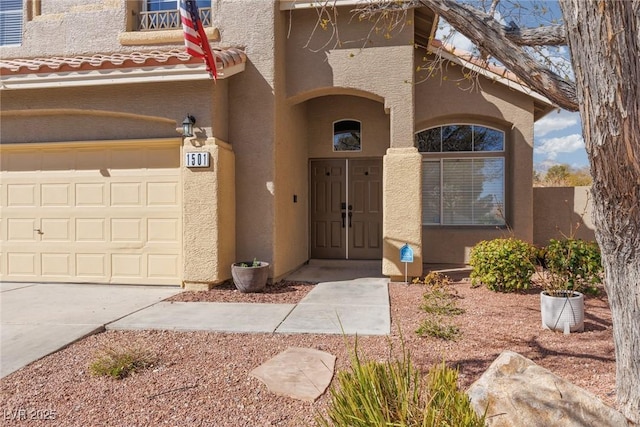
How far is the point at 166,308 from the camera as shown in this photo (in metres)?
5.98

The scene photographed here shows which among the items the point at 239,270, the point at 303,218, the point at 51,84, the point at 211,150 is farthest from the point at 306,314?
the point at 51,84

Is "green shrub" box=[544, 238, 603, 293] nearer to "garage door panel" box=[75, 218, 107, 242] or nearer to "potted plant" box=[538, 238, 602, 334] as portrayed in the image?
"potted plant" box=[538, 238, 602, 334]

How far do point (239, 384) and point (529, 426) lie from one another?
2.29 m

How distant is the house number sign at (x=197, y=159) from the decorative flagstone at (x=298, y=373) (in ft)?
13.2

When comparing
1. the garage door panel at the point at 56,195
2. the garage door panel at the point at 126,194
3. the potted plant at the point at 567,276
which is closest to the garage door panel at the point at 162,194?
the garage door panel at the point at 126,194

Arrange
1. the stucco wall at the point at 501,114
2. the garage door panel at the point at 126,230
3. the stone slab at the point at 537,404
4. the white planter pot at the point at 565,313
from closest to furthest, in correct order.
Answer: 1. the stone slab at the point at 537,404
2. the white planter pot at the point at 565,313
3. the garage door panel at the point at 126,230
4. the stucco wall at the point at 501,114

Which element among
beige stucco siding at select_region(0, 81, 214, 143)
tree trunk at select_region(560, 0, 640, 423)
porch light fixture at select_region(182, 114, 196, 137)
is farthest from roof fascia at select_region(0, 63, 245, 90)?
tree trunk at select_region(560, 0, 640, 423)

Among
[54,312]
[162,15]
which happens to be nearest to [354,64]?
[162,15]

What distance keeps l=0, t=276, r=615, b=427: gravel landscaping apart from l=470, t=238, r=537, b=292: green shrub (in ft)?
3.18

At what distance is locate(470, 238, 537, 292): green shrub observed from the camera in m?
6.62

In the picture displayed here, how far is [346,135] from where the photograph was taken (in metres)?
10.0

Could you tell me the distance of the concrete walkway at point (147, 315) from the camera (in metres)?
4.70

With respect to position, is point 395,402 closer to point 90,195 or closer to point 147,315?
point 147,315

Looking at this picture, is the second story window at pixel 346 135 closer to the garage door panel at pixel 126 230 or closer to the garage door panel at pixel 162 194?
the garage door panel at pixel 162 194
